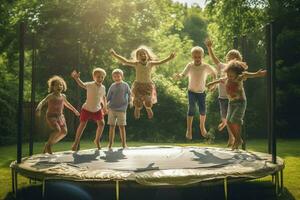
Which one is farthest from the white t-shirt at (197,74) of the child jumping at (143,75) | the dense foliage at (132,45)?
the dense foliage at (132,45)

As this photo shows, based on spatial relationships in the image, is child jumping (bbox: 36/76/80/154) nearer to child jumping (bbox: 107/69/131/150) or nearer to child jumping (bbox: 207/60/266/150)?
child jumping (bbox: 107/69/131/150)

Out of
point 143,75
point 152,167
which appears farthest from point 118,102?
point 152,167

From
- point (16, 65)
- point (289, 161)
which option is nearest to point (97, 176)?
point (289, 161)

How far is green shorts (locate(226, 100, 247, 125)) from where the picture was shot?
5590 millimetres

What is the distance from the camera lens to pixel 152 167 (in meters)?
4.48

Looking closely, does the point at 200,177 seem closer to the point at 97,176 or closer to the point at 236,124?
the point at 97,176

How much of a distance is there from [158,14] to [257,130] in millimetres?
7705

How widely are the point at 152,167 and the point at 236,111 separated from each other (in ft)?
5.45

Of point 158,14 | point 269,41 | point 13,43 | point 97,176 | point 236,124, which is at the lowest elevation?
point 97,176

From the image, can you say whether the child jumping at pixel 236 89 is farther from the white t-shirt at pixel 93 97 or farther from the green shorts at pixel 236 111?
the white t-shirt at pixel 93 97

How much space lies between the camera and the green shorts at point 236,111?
5.59 m

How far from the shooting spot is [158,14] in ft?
61.5

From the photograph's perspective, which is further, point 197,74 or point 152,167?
point 197,74

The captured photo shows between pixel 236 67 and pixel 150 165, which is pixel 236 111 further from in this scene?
pixel 150 165
